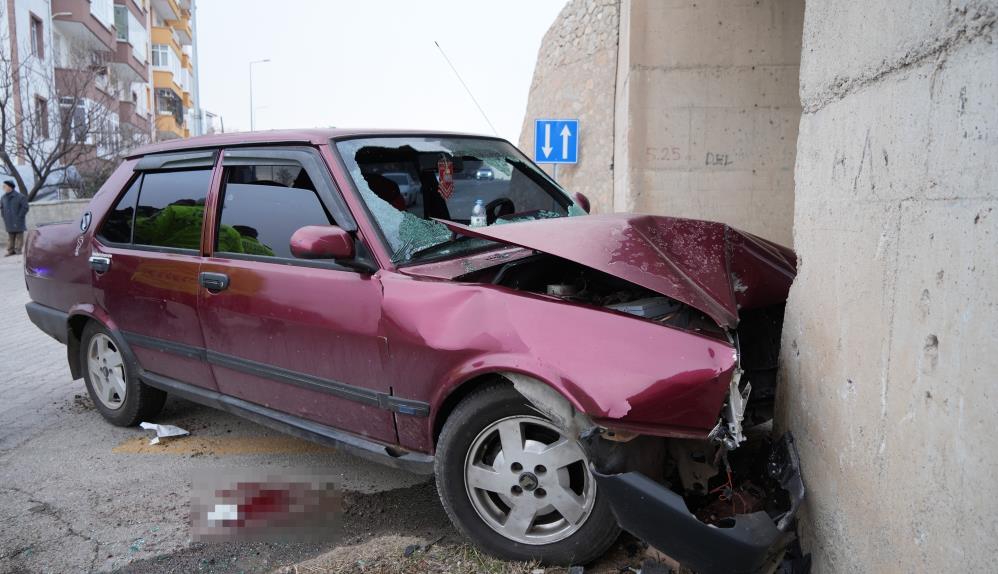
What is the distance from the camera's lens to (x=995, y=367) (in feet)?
5.20

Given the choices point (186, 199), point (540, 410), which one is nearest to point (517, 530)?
point (540, 410)

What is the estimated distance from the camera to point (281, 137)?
141 inches

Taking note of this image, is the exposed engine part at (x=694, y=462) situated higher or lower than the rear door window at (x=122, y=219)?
lower

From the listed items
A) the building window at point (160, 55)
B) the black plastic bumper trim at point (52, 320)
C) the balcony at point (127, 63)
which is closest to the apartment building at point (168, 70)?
the building window at point (160, 55)

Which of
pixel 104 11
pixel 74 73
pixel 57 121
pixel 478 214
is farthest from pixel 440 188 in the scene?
pixel 104 11

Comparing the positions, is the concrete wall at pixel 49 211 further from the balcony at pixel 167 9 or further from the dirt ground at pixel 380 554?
the balcony at pixel 167 9

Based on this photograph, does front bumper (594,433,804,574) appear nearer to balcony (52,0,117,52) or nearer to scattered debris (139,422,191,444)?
scattered debris (139,422,191,444)

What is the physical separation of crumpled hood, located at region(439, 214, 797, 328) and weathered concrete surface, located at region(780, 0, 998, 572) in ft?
1.00

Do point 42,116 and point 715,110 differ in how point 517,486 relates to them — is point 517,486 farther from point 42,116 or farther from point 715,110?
point 42,116

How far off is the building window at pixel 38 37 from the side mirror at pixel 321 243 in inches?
1057

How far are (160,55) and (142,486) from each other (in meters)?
53.1

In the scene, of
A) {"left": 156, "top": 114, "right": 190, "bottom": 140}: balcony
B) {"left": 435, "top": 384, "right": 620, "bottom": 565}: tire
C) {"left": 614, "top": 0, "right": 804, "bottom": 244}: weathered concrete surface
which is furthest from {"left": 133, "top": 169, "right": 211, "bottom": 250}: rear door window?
{"left": 156, "top": 114, "right": 190, "bottom": 140}: balcony

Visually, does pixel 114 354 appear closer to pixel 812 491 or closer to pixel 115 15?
pixel 812 491

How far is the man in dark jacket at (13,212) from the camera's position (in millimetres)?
15883
